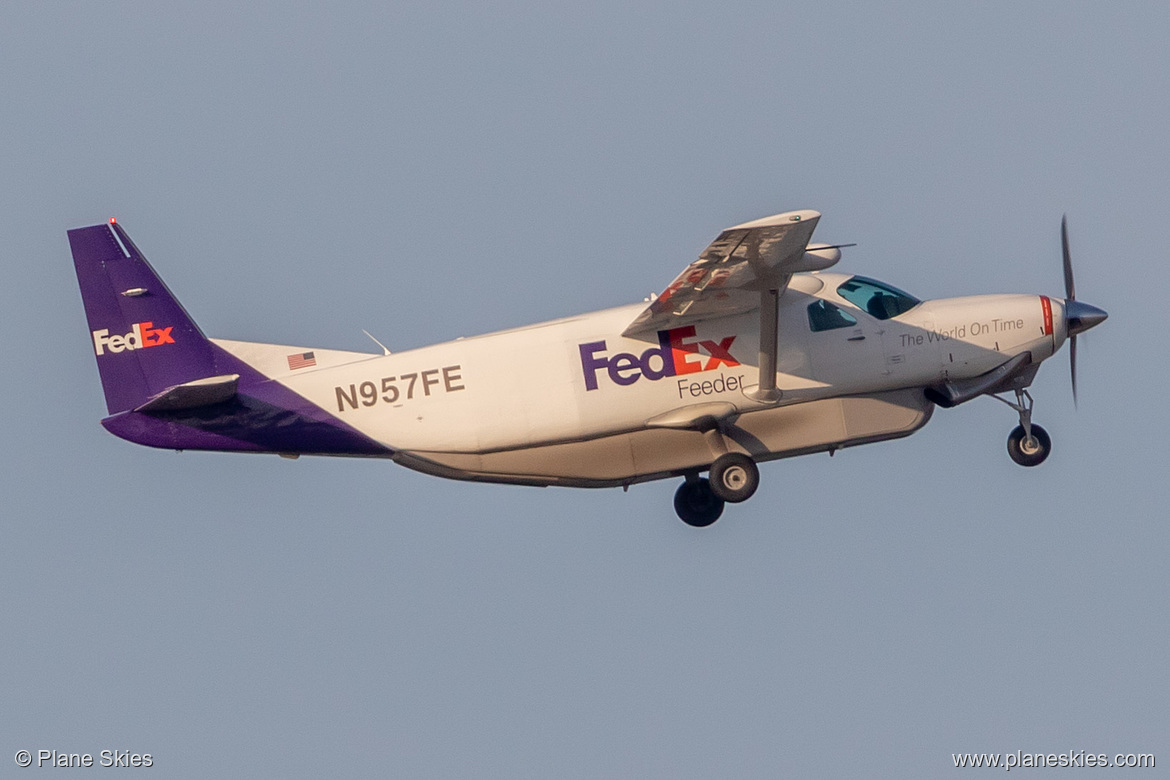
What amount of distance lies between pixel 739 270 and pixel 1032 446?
5682 millimetres

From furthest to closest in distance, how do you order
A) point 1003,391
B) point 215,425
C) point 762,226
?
1. point 1003,391
2. point 215,425
3. point 762,226

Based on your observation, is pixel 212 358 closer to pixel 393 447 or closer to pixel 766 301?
pixel 393 447

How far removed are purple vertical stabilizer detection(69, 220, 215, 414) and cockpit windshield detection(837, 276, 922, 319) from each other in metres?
9.10

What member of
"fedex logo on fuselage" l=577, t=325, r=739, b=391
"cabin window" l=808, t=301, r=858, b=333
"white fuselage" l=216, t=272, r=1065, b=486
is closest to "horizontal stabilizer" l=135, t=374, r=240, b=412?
"white fuselage" l=216, t=272, r=1065, b=486

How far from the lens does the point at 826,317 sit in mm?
26719

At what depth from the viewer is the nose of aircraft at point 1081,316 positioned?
27.8 metres

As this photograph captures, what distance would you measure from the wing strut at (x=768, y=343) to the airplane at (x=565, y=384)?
0.08 ft

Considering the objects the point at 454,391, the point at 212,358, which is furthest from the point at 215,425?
the point at 454,391

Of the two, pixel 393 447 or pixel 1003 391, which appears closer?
pixel 393 447

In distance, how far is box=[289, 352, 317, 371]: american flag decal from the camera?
87.0 ft

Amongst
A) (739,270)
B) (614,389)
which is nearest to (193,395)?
(614,389)

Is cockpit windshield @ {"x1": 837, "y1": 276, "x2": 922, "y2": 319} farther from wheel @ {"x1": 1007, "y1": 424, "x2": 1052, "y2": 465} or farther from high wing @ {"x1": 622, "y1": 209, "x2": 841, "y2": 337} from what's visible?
wheel @ {"x1": 1007, "y1": 424, "x2": 1052, "y2": 465}

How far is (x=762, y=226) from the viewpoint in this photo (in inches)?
926

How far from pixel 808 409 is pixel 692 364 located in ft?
5.67
